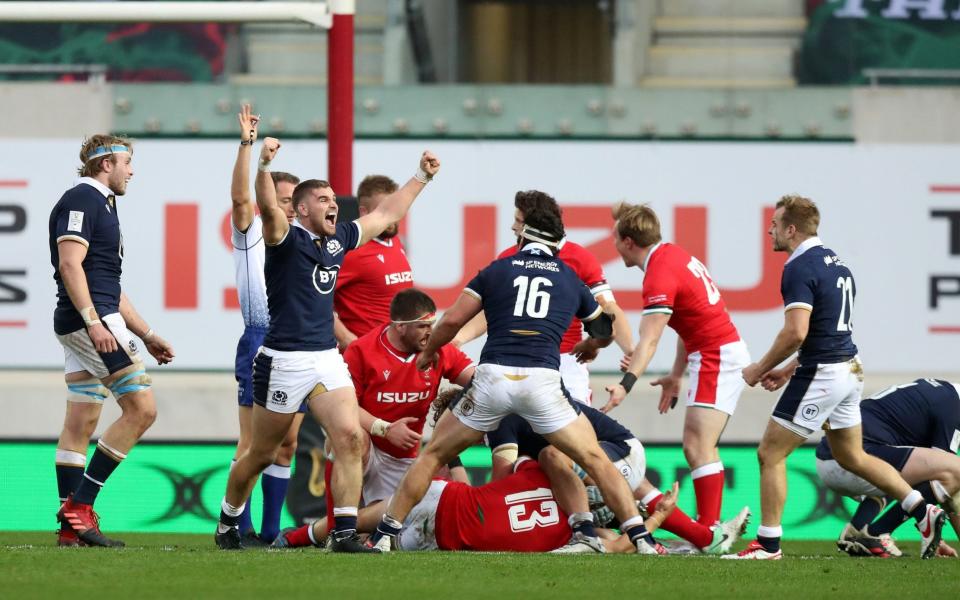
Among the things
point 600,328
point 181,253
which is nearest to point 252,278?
point 600,328

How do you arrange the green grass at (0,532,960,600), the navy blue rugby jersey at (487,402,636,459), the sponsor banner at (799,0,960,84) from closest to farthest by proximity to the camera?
the green grass at (0,532,960,600) → the navy blue rugby jersey at (487,402,636,459) → the sponsor banner at (799,0,960,84)

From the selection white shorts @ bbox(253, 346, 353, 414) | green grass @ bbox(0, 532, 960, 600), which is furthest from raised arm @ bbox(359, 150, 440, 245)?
green grass @ bbox(0, 532, 960, 600)

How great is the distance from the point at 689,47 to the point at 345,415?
320 inches

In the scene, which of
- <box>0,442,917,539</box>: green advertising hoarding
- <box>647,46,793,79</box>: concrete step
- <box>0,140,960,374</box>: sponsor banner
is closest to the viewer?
<box>0,442,917,539</box>: green advertising hoarding

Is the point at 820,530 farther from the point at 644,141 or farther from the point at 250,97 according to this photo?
the point at 250,97

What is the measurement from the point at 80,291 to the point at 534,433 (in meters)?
2.49

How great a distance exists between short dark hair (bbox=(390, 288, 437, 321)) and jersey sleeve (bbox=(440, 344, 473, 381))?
39 cm

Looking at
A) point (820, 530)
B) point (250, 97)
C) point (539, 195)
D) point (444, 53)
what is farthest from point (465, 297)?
point (444, 53)

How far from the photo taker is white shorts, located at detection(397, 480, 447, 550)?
25.7 feet

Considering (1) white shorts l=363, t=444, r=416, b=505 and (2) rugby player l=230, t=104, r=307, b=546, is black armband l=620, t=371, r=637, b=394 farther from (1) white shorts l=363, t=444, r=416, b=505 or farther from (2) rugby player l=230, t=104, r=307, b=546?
(2) rugby player l=230, t=104, r=307, b=546

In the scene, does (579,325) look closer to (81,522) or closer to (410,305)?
(410,305)

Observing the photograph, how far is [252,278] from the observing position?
8.16 meters

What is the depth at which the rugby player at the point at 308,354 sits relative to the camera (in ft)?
23.0

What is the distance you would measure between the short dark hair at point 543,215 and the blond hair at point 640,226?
1.11m
